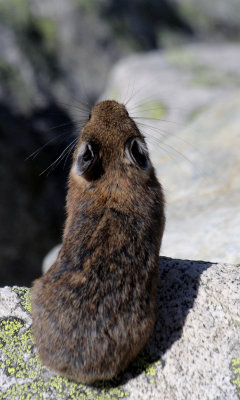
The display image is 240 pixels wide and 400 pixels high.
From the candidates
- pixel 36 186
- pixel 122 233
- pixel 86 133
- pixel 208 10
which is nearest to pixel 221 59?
pixel 208 10

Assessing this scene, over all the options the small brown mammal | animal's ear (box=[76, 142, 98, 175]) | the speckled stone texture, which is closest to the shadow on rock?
the speckled stone texture

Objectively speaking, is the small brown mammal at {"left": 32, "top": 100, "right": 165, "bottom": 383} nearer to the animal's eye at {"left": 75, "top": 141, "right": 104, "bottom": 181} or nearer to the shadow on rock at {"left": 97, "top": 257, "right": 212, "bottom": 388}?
the animal's eye at {"left": 75, "top": 141, "right": 104, "bottom": 181}

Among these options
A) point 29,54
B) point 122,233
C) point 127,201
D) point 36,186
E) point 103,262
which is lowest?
point 103,262

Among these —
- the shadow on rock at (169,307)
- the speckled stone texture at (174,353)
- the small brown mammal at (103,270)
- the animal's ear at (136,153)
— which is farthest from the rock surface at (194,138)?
the speckled stone texture at (174,353)

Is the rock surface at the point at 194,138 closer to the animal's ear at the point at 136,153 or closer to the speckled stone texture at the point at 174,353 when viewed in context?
the animal's ear at the point at 136,153

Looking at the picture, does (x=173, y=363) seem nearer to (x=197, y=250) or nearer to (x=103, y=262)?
(x=103, y=262)

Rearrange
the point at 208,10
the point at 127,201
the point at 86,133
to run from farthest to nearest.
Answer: the point at 208,10 < the point at 86,133 < the point at 127,201
